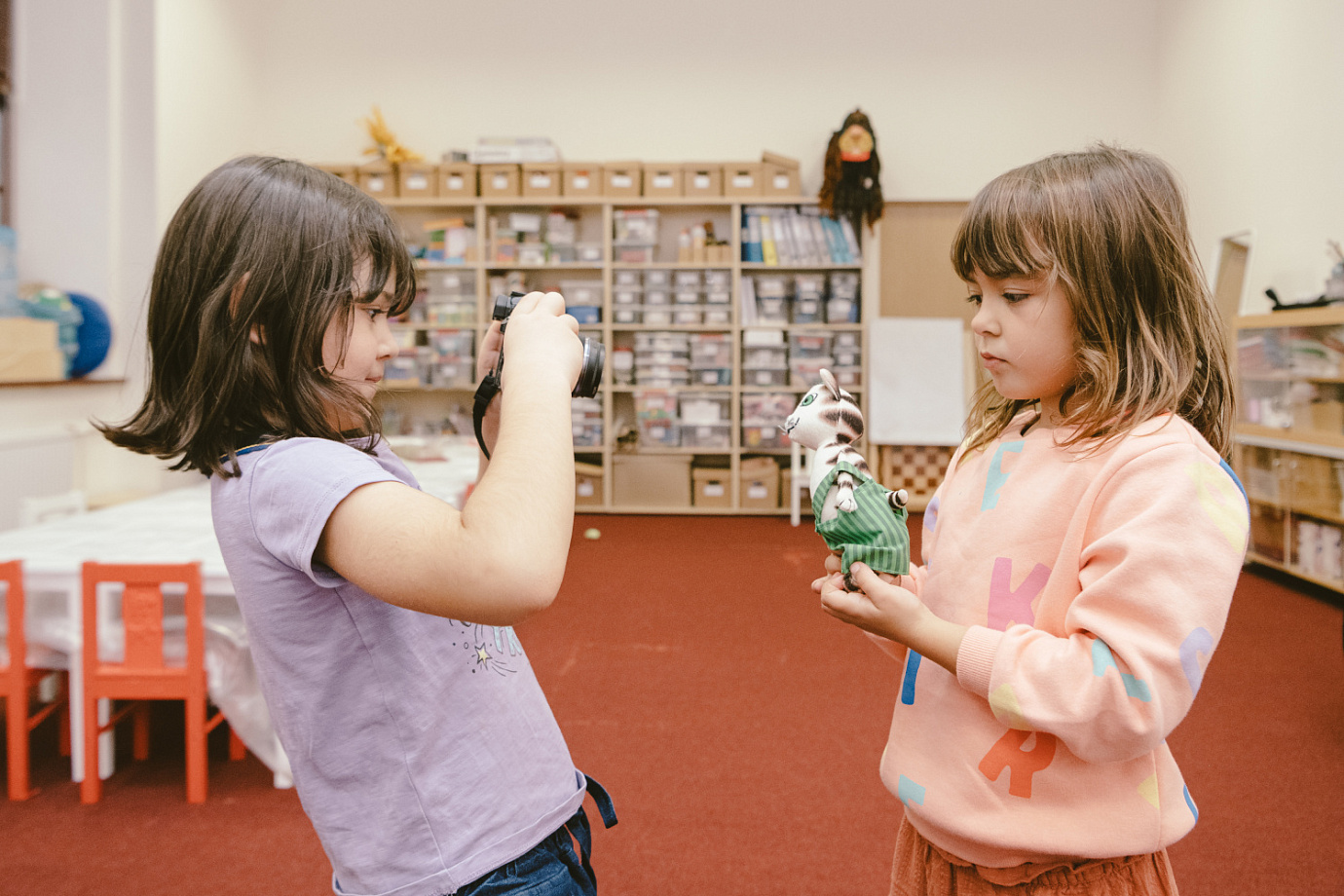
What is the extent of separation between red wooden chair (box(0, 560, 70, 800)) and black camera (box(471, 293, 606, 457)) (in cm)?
154

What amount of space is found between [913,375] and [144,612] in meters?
4.38

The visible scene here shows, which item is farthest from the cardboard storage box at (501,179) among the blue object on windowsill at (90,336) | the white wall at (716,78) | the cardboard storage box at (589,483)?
the blue object on windowsill at (90,336)

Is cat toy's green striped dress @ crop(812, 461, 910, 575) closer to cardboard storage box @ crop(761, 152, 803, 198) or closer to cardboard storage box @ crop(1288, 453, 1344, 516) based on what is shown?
cardboard storage box @ crop(1288, 453, 1344, 516)

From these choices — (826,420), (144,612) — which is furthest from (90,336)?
(826,420)

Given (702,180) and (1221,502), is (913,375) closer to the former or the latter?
(702,180)

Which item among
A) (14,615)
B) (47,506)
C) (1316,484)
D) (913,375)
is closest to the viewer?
(14,615)

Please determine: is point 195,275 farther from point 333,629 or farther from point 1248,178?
point 1248,178

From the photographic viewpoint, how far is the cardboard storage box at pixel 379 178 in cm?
538

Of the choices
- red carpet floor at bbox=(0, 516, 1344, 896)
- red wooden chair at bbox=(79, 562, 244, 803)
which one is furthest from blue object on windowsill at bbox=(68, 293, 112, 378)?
red wooden chair at bbox=(79, 562, 244, 803)

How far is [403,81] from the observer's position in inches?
223

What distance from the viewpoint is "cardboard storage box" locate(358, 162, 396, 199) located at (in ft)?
17.7

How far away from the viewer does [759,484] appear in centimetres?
541

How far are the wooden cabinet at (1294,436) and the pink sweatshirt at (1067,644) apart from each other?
3355 mm

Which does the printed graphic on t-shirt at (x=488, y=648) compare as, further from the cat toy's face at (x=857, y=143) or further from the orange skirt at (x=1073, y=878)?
the cat toy's face at (x=857, y=143)
